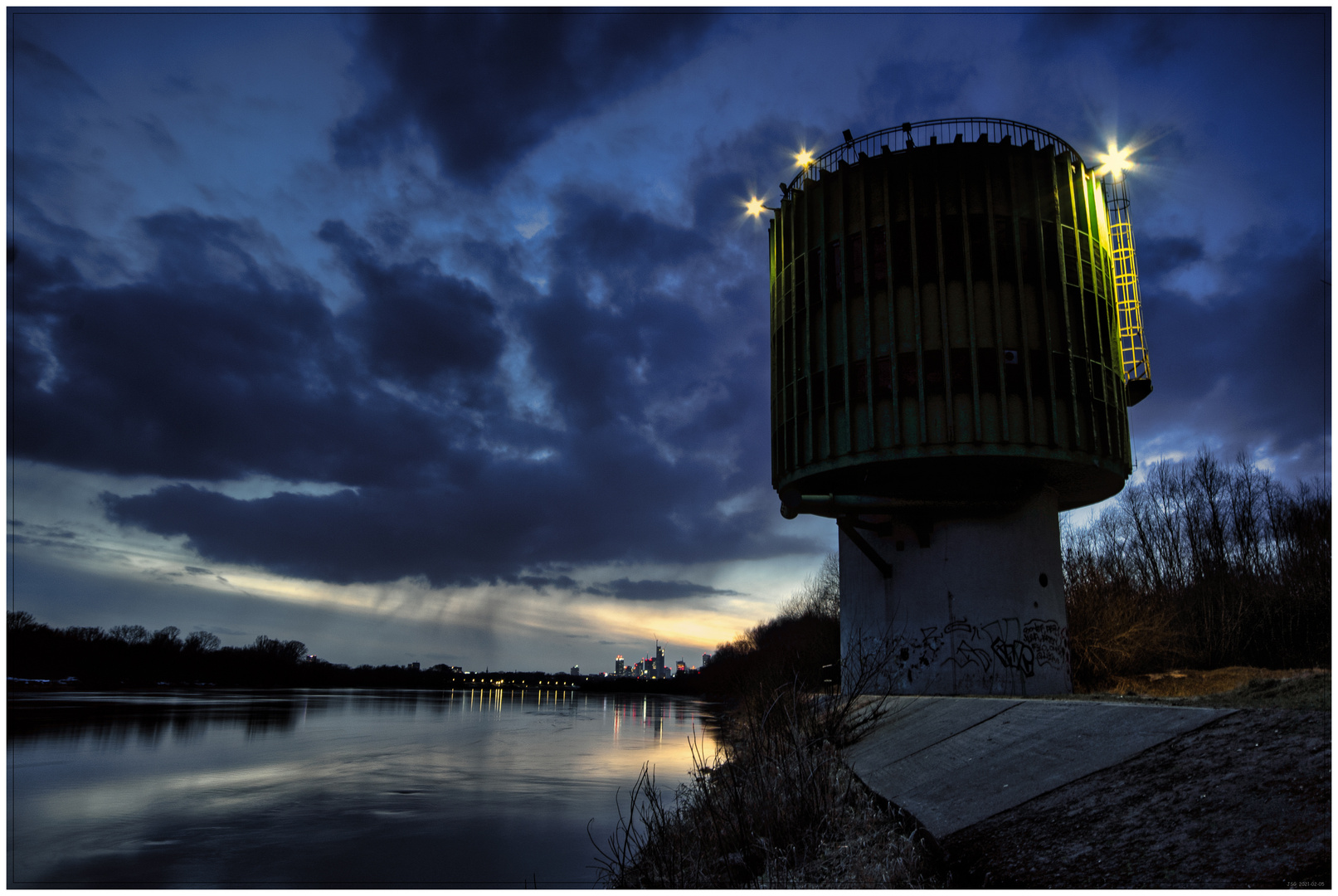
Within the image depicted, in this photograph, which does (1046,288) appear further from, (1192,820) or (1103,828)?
(1192,820)

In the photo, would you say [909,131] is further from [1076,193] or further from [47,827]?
[47,827]

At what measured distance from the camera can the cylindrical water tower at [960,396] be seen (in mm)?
20109

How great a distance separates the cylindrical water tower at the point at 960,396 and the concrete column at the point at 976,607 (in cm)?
5

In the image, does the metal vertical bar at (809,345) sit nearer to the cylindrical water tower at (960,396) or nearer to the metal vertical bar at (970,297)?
the cylindrical water tower at (960,396)

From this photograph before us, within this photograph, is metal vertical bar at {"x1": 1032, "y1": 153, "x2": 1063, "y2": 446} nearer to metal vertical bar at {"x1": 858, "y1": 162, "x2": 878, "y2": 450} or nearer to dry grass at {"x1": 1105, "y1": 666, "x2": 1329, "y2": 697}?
metal vertical bar at {"x1": 858, "y1": 162, "x2": 878, "y2": 450}

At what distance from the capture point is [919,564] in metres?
21.6

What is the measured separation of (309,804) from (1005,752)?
1864 cm

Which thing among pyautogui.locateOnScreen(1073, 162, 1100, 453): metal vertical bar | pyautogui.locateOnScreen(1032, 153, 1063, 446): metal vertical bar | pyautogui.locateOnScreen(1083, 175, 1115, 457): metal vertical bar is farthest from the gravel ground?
pyautogui.locateOnScreen(1083, 175, 1115, 457): metal vertical bar

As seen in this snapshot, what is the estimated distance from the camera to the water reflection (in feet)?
45.7

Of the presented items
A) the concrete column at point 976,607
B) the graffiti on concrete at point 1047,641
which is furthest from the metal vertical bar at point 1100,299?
the graffiti on concrete at point 1047,641

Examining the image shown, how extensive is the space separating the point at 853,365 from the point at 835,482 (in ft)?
11.4

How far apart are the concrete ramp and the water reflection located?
6.49 m

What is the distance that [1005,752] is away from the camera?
8.41 m

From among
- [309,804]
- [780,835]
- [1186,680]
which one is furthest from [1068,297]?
[309,804]
